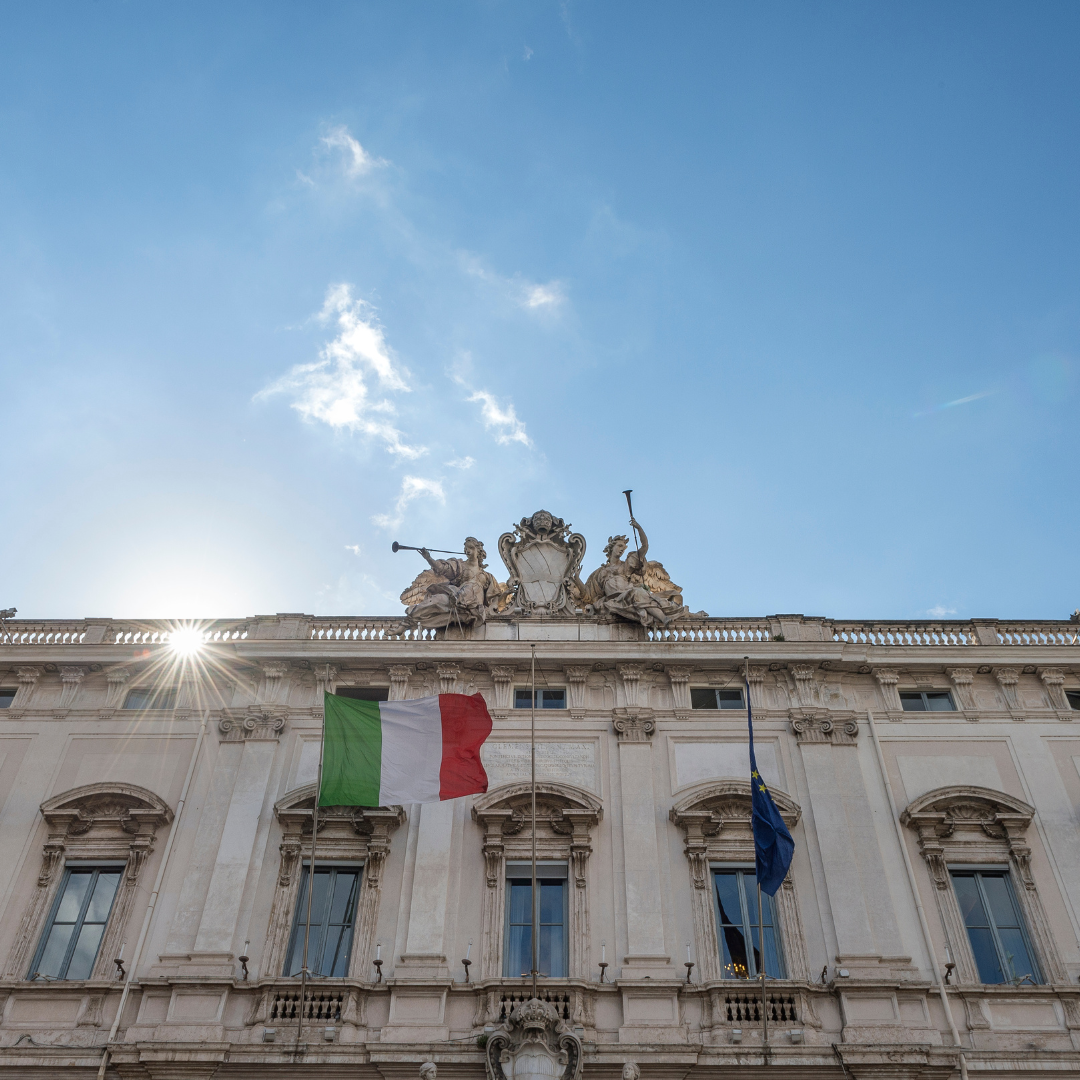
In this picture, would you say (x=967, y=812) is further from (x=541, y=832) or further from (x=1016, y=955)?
(x=541, y=832)

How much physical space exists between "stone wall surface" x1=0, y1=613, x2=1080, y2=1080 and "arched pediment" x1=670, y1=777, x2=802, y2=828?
0.06 m

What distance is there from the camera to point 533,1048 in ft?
52.7

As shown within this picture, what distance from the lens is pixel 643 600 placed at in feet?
74.0

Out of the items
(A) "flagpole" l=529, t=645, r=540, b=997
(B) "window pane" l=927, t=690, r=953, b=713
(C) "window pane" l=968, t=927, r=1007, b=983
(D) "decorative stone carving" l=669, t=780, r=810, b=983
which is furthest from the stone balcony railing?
(C) "window pane" l=968, t=927, r=1007, b=983

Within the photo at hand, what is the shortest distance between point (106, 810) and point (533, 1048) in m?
9.33

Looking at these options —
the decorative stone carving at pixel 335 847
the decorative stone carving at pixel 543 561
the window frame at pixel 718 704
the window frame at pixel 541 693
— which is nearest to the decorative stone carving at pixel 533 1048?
the decorative stone carving at pixel 335 847

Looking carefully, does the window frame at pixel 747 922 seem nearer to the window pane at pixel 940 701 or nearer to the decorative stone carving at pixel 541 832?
the decorative stone carving at pixel 541 832

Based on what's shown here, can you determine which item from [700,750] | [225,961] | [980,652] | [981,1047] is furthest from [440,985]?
[980,652]

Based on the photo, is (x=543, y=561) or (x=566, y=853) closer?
(x=566, y=853)

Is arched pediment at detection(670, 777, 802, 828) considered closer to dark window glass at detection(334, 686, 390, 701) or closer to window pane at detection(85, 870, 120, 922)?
dark window glass at detection(334, 686, 390, 701)

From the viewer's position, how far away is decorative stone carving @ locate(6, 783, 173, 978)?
734 inches

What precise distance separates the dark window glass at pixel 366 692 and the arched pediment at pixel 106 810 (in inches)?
161

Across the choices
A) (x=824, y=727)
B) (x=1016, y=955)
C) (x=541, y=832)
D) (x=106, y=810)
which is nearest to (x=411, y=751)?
(x=541, y=832)

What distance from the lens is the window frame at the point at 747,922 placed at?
17688 mm
